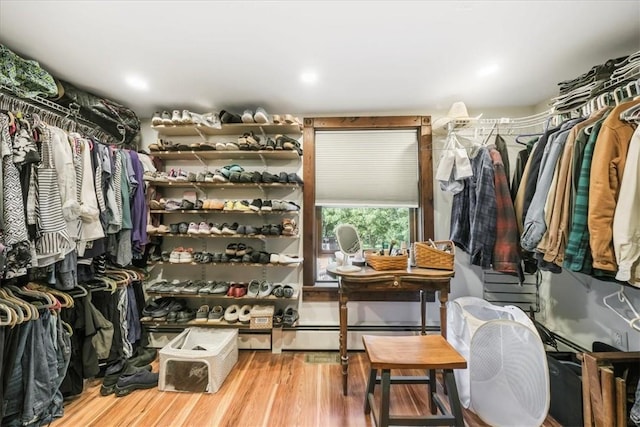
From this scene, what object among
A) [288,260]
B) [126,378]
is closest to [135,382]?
[126,378]

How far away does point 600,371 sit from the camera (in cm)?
117

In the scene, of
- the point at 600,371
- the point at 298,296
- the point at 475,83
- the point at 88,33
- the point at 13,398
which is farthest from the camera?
the point at 298,296

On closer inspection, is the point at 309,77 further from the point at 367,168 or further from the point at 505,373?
the point at 505,373

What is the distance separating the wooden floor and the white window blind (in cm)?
144

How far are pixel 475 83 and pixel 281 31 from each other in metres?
1.50

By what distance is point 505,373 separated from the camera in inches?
58.0

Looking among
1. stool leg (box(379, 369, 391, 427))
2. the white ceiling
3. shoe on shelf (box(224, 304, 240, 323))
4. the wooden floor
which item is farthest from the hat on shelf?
shoe on shelf (box(224, 304, 240, 323))

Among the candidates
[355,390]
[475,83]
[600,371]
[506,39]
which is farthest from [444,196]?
[355,390]

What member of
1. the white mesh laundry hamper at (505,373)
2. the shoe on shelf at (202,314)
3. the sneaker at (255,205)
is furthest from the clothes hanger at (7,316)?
the white mesh laundry hamper at (505,373)

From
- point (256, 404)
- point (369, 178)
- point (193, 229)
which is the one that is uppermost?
point (369, 178)

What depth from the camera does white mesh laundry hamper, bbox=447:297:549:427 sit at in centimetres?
135

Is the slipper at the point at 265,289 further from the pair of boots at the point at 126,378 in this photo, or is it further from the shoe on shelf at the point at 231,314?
the pair of boots at the point at 126,378

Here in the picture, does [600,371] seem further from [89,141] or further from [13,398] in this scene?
[89,141]

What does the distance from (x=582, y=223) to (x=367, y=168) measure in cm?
154
